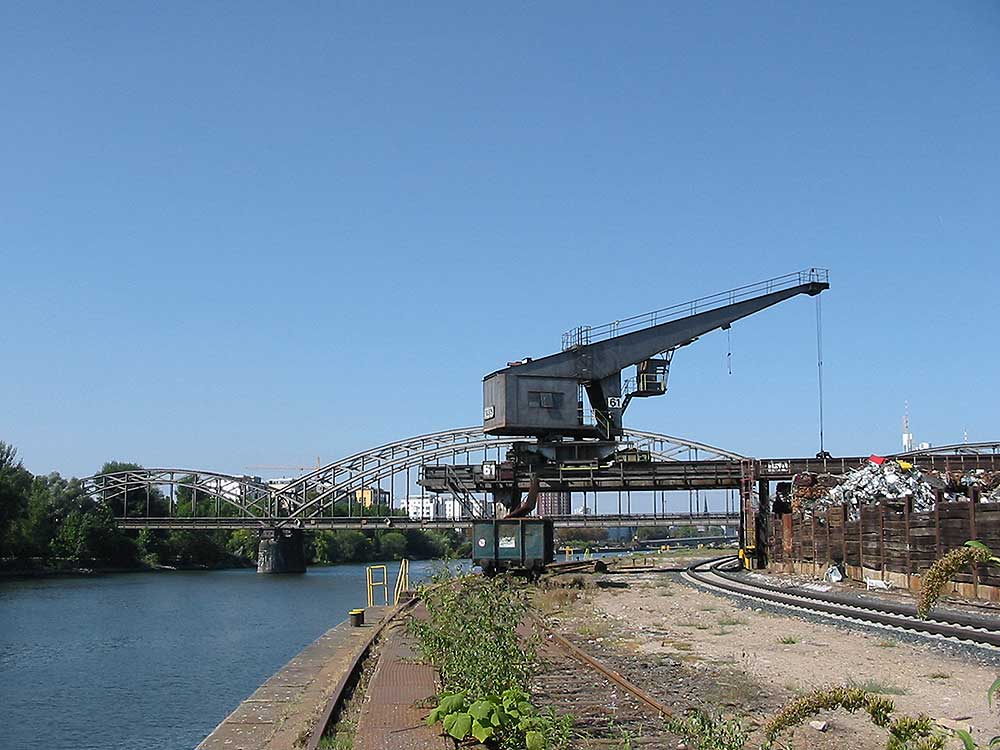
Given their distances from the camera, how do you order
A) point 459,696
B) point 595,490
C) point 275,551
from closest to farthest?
point 459,696
point 595,490
point 275,551

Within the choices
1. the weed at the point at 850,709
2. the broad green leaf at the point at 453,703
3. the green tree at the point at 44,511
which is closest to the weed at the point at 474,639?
the broad green leaf at the point at 453,703

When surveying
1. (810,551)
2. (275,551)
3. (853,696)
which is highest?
(853,696)

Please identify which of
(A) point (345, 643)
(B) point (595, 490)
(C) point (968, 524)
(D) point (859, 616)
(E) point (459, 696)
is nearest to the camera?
(E) point (459, 696)

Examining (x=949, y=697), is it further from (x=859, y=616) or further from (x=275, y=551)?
(x=275, y=551)

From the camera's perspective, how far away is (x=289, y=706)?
18.0 meters

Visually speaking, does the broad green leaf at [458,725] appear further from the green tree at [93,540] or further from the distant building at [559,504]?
the green tree at [93,540]

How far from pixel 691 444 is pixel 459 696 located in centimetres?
11148

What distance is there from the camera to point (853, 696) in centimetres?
367

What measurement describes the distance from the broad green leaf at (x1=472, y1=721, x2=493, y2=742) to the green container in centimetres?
2794

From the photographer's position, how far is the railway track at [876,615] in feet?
59.3

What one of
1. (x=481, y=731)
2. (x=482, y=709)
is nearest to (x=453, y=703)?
(x=482, y=709)

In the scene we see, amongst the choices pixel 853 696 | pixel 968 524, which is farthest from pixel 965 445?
pixel 853 696

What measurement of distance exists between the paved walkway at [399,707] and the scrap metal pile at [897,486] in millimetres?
19954

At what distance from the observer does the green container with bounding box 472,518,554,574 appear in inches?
1532
